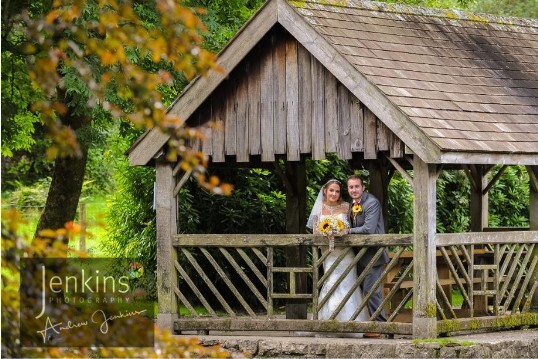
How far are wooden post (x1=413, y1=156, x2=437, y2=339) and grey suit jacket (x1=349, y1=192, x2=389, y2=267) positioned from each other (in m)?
0.81

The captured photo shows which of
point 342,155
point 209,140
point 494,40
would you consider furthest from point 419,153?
point 494,40

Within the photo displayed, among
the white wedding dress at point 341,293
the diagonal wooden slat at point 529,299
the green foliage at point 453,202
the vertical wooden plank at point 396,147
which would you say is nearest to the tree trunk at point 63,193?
the white wedding dress at point 341,293

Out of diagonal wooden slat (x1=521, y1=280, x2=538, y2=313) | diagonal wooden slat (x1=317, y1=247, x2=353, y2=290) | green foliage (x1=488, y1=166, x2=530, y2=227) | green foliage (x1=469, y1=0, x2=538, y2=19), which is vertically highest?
green foliage (x1=469, y1=0, x2=538, y2=19)

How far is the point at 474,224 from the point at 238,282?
3.82 metres

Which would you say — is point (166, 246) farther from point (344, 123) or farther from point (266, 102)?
point (344, 123)

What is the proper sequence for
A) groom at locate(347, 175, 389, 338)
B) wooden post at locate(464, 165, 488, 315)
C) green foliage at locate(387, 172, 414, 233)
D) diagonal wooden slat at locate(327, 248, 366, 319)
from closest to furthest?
diagonal wooden slat at locate(327, 248, 366, 319)
groom at locate(347, 175, 389, 338)
wooden post at locate(464, 165, 488, 315)
green foliage at locate(387, 172, 414, 233)

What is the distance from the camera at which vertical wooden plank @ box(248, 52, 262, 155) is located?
15055mm

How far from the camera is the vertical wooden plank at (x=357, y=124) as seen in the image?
567 inches

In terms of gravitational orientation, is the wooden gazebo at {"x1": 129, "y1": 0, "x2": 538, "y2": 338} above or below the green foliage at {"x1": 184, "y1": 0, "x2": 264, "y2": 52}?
below

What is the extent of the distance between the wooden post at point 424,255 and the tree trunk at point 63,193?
22.9 feet

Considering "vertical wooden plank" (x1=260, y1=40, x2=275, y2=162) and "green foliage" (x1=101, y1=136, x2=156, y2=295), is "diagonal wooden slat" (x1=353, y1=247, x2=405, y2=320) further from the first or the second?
"green foliage" (x1=101, y1=136, x2=156, y2=295)

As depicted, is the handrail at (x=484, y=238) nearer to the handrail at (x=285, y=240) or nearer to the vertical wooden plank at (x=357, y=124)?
the handrail at (x=285, y=240)

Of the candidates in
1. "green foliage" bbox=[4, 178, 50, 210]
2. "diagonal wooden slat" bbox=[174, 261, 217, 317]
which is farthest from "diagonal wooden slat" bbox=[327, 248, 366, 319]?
"green foliage" bbox=[4, 178, 50, 210]

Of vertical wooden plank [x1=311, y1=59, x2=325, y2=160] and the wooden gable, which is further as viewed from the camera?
vertical wooden plank [x1=311, y1=59, x2=325, y2=160]
